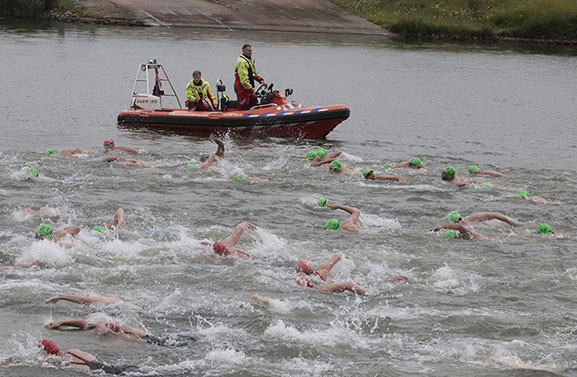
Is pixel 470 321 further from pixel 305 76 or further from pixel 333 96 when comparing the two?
pixel 305 76

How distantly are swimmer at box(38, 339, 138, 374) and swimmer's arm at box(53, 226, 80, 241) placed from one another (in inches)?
155

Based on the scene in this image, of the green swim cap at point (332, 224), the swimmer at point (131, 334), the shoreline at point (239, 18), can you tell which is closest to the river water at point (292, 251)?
the swimmer at point (131, 334)

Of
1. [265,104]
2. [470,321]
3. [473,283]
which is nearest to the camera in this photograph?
[470,321]

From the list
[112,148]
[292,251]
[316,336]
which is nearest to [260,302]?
[316,336]

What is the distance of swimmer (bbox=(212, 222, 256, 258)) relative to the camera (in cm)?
1420

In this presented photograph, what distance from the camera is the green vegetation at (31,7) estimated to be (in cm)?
6081

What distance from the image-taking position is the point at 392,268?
14305 millimetres

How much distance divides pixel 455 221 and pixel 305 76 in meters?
26.4

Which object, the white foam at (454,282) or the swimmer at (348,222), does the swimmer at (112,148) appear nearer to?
the swimmer at (348,222)

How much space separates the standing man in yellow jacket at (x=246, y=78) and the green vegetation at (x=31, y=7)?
129ft

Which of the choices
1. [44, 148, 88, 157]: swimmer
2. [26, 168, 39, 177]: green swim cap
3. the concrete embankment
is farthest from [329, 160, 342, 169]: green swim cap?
the concrete embankment

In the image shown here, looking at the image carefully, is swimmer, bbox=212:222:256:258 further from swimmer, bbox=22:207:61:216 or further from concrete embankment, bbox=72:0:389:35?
concrete embankment, bbox=72:0:389:35

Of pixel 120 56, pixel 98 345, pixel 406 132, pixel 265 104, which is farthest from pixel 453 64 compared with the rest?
pixel 98 345

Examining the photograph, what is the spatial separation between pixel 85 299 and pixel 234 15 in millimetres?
53057
